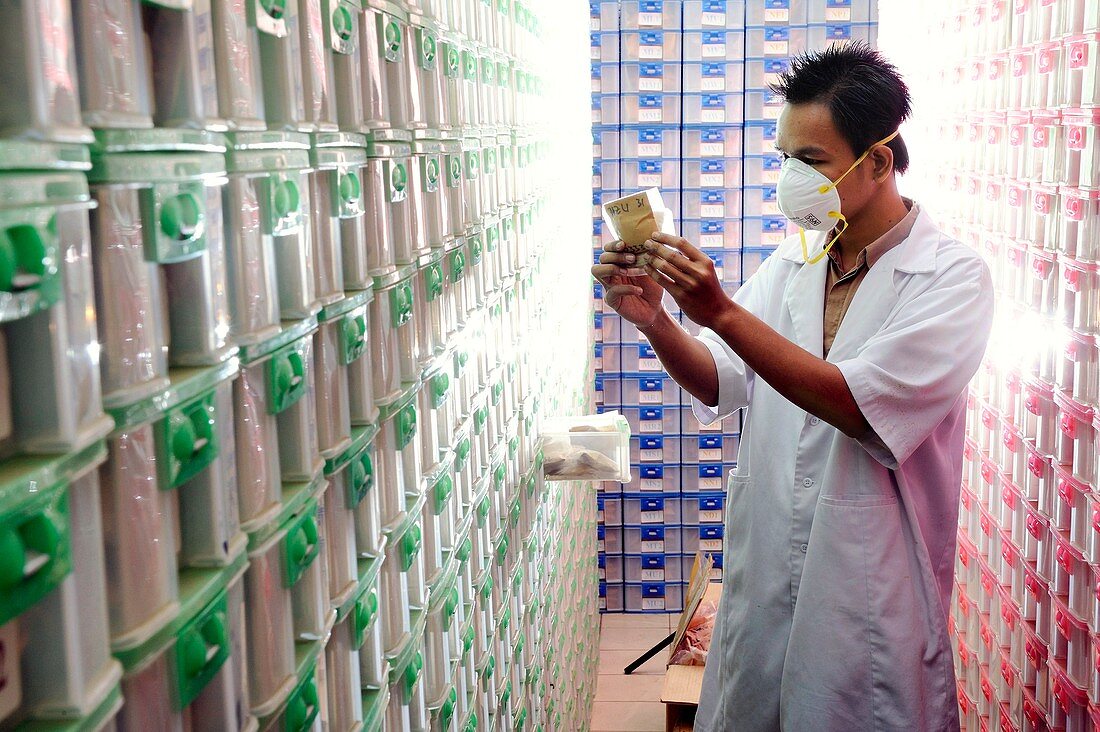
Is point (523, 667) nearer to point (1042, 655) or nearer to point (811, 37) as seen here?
point (1042, 655)

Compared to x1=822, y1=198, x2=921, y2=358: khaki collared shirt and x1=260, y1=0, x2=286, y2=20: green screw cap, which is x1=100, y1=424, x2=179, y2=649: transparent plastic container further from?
x1=822, y1=198, x2=921, y2=358: khaki collared shirt

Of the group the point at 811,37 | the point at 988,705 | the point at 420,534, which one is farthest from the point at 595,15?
the point at 420,534

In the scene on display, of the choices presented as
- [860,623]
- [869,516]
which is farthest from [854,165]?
[860,623]

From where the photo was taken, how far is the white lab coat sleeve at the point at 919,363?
6.65 feet

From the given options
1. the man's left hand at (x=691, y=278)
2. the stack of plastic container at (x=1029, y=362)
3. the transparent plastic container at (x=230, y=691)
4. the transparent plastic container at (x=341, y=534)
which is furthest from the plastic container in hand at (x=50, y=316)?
the stack of plastic container at (x=1029, y=362)

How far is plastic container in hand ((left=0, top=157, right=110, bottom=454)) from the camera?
2.06 feet

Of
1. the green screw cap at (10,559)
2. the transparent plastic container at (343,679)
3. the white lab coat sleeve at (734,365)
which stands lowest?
the transparent plastic container at (343,679)

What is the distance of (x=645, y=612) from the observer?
247 inches

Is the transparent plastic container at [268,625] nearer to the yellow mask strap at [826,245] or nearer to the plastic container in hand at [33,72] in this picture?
the plastic container in hand at [33,72]

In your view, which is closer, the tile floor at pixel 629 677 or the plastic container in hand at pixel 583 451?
the plastic container in hand at pixel 583 451

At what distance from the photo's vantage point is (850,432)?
2.08m

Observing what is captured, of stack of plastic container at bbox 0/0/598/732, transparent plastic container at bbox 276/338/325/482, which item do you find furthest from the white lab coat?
transparent plastic container at bbox 276/338/325/482

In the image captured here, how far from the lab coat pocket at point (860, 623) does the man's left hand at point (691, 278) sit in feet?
1.56

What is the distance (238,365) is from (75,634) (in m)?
0.29
